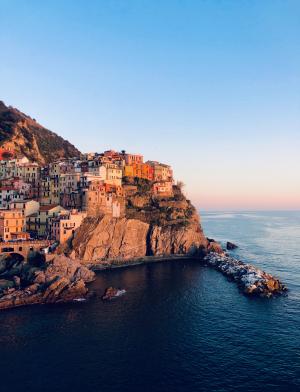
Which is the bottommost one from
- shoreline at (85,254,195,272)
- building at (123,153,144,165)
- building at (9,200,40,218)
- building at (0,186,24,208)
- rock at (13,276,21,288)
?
shoreline at (85,254,195,272)

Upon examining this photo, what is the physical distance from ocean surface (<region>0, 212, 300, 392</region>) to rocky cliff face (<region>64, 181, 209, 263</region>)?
20497 mm

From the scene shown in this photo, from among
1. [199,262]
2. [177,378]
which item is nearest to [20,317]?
[177,378]

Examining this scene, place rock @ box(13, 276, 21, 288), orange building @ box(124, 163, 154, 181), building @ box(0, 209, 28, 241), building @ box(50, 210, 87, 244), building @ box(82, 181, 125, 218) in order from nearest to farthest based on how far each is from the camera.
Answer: rock @ box(13, 276, 21, 288)
building @ box(0, 209, 28, 241)
building @ box(50, 210, 87, 244)
building @ box(82, 181, 125, 218)
orange building @ box(124, 163, 154, 181)

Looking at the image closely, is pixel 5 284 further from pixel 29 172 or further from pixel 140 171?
pixel 140 171

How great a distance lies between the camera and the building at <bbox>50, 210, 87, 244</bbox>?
91.2 m

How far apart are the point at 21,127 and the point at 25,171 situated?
137 ft

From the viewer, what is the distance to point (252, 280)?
73.8 m

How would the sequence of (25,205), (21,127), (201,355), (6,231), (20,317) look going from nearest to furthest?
(201,355)
(20,317)
(6,231)
(25,205)
(21,127)

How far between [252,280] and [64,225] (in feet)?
175

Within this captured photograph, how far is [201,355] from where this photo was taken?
44312 mm

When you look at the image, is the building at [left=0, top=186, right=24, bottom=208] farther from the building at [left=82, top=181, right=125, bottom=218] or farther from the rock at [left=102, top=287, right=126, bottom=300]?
the rock at [left=102, top=287, right=126, bottom=300]

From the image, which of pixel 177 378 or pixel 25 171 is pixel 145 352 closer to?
pixel 177 378

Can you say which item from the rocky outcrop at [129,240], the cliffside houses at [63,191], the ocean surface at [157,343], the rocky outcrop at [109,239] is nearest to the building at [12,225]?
the cliffside houses at [63,191]

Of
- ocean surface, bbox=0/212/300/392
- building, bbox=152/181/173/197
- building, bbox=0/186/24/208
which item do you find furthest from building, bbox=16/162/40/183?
ocean surface, bbox=0/212/300/392
